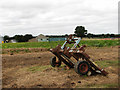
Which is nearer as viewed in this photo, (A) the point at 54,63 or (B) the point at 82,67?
(B) the point at 82,67

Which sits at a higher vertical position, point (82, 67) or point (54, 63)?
point (82, 67)

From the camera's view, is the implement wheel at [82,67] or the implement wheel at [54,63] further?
the implement wheel at [54,63]

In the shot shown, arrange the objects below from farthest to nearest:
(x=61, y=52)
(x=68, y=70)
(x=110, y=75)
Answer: (x=68, y=70) < (x=61, y=52) < (x=110, y=75)

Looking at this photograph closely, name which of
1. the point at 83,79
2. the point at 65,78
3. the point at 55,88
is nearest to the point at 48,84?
the point at 55,88

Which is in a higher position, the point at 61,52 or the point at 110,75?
the point at 61,52

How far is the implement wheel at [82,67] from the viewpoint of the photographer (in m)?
5.47

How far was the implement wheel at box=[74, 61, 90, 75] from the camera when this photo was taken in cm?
547

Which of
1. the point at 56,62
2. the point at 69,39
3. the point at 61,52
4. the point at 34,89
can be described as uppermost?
the point at 69,39

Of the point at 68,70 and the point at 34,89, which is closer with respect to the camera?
the point at 34,89

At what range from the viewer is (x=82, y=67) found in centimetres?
561

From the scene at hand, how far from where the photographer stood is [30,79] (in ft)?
18.7

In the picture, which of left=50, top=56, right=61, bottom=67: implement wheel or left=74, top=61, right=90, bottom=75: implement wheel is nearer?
left=74, top=61, right=90, bottom=75: implement wheel

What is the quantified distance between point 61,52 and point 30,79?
70.1 inches

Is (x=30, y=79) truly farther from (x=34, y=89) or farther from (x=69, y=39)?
(x=69, y=39)
